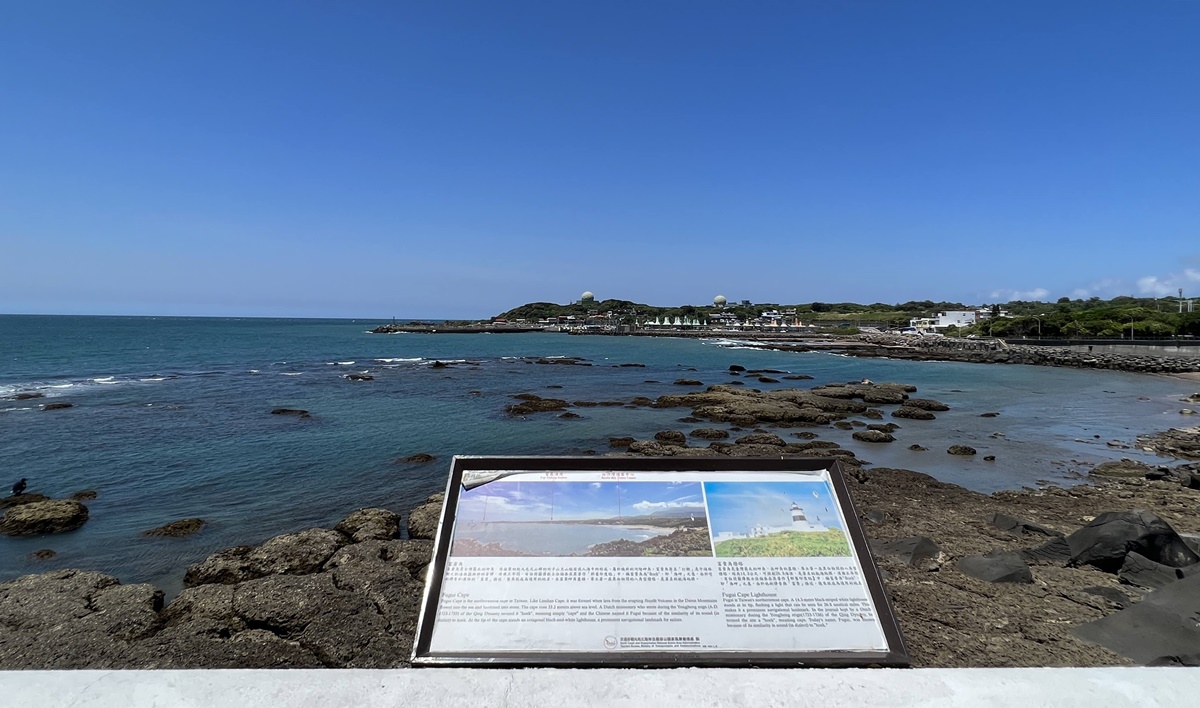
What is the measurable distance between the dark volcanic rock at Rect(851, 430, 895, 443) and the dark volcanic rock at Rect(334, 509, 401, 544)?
53.7 ft

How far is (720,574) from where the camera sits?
3.46 m

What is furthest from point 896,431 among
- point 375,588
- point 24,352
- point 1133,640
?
point 24,352

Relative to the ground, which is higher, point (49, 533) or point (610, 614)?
point (610, 614)

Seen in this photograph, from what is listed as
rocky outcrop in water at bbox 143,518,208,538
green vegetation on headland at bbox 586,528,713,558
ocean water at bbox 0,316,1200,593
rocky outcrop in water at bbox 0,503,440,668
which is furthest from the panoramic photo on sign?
rocky outcrop in water at bbox 143,518,208,538

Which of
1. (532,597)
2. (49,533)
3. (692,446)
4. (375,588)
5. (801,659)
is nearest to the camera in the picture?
(801,659)

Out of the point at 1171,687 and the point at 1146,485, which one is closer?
the point at 1171,687

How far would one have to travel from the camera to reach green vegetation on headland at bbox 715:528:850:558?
3.55 meters

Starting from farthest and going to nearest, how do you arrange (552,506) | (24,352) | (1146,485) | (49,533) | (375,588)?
1. (24,352)
2. (1146,485)
3. (49,533)
4. (375,588)
5. (552,506)

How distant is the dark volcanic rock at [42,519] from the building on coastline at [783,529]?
1340cm

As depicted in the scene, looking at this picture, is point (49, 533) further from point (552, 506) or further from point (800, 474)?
point (800, 474)

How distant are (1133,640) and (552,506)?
18.5 ft

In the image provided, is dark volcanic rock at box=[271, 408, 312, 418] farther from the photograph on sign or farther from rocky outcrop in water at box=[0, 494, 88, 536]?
the photograph on sign

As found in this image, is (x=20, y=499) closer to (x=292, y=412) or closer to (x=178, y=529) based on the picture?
(x=178, y=529)

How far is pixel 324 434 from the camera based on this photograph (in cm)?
2077
